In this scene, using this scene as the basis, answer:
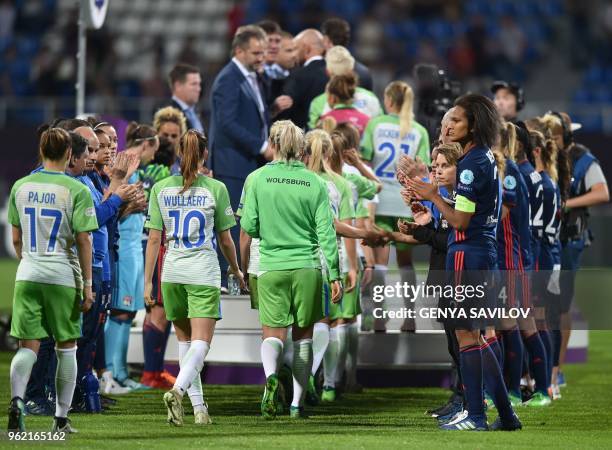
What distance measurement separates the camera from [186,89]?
11672mm

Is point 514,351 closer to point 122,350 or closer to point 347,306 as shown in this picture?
point 347,306

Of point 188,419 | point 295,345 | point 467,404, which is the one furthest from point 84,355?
point 467,404

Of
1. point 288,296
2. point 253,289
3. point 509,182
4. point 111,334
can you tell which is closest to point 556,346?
point 509,182

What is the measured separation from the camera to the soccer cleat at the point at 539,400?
961cm

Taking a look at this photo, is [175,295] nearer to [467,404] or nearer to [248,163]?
[467,404]

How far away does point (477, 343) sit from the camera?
7520 millimetres

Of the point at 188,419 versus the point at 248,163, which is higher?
the point at 248,163

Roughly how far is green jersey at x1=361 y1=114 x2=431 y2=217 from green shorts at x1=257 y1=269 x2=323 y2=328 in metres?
2.78

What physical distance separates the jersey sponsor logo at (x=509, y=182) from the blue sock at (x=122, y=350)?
11.1ft

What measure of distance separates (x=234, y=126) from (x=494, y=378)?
13.2ft

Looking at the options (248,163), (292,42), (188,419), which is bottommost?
(188,419)

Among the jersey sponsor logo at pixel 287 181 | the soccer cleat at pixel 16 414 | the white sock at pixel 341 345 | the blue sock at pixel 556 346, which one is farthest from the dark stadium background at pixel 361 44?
the soccer cleat at pixel 16 414

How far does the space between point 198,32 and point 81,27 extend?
15.1 meters

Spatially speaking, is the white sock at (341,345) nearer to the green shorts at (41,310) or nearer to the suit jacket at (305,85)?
the suit jacket at (305,85)
